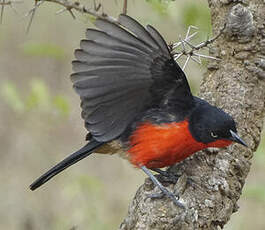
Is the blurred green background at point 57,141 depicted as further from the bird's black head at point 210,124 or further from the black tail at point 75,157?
the black tail at point 75,157

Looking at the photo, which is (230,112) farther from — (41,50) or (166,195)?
(41,50)

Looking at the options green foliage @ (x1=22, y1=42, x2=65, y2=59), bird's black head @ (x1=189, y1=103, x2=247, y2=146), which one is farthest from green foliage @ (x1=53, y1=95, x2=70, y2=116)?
bird's black head @ (x1=189, y1=103, x2=247, y2=146)

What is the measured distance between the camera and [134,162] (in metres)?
4.41

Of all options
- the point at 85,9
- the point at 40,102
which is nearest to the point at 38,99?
the point at 40,102

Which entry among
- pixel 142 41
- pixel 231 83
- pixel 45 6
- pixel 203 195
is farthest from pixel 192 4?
pixel 45 6

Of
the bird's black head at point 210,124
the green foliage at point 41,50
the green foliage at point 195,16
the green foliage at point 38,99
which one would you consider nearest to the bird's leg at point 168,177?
the bird's black head at point 210,124

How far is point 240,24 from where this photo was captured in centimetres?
427

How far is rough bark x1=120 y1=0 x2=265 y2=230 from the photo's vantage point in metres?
3.70

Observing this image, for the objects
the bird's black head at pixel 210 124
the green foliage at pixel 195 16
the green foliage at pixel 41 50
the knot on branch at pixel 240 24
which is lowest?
the bird's black head at pixel 210 124

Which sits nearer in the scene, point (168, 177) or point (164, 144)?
point (168, 177)

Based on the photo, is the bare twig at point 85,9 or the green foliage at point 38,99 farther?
the green foliage at point 38,99

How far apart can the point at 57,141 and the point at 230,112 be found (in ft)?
13.8

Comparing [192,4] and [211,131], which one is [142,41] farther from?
[192,4]

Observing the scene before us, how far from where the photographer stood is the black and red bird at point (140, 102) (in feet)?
12.3
